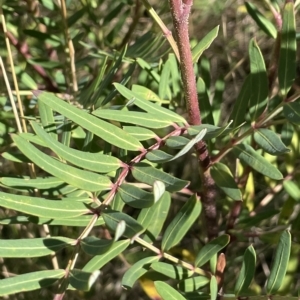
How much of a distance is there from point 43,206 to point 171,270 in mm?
287

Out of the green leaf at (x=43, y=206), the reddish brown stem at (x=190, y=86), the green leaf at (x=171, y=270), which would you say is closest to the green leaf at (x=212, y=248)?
the green leaf at (x=171, y=270)

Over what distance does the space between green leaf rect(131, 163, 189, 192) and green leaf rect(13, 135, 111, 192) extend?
0.14 feet

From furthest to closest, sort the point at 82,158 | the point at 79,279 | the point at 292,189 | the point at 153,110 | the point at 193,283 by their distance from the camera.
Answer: the point at 292,189 → the point at 193,283 → the point at 153,110 → the point at 82,158 → the point at 79,279

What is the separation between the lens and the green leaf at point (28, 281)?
66cm

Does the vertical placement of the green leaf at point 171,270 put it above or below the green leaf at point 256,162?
below

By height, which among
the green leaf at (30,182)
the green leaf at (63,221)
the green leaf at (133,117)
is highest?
the green leaf at (133,117)

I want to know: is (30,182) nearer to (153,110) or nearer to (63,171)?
(63,171)

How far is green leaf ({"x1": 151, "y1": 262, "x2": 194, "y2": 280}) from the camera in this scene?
868mm

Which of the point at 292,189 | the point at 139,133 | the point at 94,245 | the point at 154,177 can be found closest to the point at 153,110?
the point at 139,133

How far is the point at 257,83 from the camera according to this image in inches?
36.8

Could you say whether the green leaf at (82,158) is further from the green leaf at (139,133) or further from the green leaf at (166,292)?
the green leaf at (166,292)

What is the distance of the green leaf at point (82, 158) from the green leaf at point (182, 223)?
7.2 inches

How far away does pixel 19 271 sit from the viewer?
5.17 ft

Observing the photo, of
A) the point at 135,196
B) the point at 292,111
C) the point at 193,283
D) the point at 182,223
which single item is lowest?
the point at 193,283
